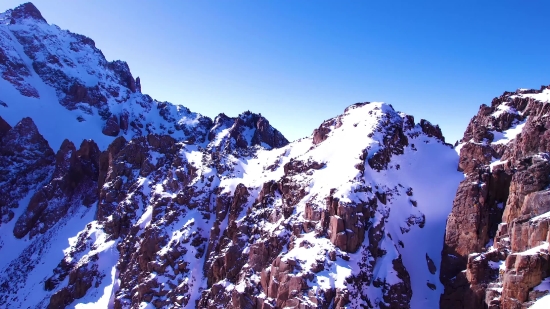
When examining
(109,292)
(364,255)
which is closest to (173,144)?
(109,292)

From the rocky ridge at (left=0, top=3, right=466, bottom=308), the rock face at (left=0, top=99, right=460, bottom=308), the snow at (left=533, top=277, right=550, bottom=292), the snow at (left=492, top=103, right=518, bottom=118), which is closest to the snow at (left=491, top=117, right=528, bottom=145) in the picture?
the snow at (left=492, top=103, right=518, bottom=118)

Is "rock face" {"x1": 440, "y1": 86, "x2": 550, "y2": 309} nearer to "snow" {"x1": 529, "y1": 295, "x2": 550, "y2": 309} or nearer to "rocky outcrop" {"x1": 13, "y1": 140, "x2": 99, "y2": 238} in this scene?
"snow" {"x1": 529, "y1": 295, "x2": 550, "y2": 309}

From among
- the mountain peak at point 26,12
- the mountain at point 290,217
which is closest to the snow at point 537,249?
the mountain at point 290,217

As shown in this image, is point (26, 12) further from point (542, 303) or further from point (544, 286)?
point (542, 303)

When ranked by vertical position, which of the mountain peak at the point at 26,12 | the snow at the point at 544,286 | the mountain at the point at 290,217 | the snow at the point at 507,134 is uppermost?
the mountain peak at the point at 26,12

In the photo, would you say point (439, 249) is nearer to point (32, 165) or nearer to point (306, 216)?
point (306, 216)

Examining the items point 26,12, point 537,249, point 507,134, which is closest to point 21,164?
point 26,12

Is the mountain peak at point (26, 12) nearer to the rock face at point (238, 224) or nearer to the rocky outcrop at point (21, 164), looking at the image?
the rocky outcrop at point (21, 164)
